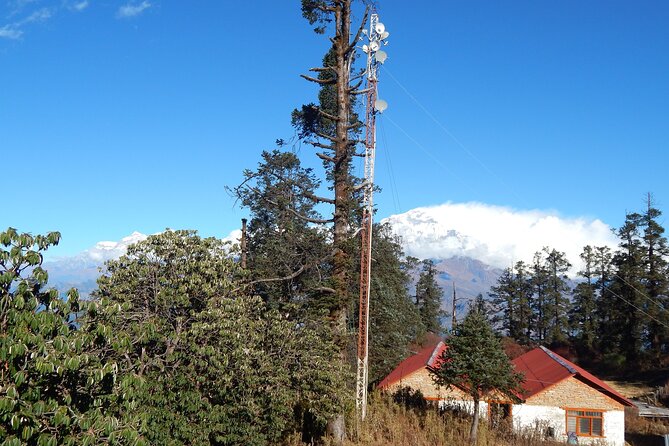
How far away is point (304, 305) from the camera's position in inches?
775

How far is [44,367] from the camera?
5.87 meters

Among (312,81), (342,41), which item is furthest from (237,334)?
(342,41)

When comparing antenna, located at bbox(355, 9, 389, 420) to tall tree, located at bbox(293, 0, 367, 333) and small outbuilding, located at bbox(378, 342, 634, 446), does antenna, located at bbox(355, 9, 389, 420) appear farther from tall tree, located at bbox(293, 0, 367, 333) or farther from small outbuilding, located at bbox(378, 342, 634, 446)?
small outbuilding, located at bbox(378, 342, 634, 446)

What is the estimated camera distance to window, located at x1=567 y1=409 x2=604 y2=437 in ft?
98.2

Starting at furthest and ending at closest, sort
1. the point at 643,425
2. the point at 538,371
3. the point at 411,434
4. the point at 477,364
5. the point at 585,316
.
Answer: the point at 585,316 < the point at 538,371 < the point at 643,425 < the point at 477,364 < the point at 411,434

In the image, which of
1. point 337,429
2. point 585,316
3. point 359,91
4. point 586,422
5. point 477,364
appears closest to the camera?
point 337,429

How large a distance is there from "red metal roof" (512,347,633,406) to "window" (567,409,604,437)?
1407mm

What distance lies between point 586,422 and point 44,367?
31.0 meters

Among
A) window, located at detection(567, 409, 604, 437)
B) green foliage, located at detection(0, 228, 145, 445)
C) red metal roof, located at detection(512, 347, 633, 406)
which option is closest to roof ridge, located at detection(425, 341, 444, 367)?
red metal roof, located at detection(512, 347, 633, 406)

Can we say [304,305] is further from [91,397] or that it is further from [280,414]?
[91,397]

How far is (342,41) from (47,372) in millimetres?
15837

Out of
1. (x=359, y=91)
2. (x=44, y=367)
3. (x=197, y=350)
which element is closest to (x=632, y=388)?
(x=359, y=91)

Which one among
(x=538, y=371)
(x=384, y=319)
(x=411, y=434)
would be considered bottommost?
(x=411, y=434)

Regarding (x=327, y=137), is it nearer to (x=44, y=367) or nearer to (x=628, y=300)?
(x=44, y=367)
